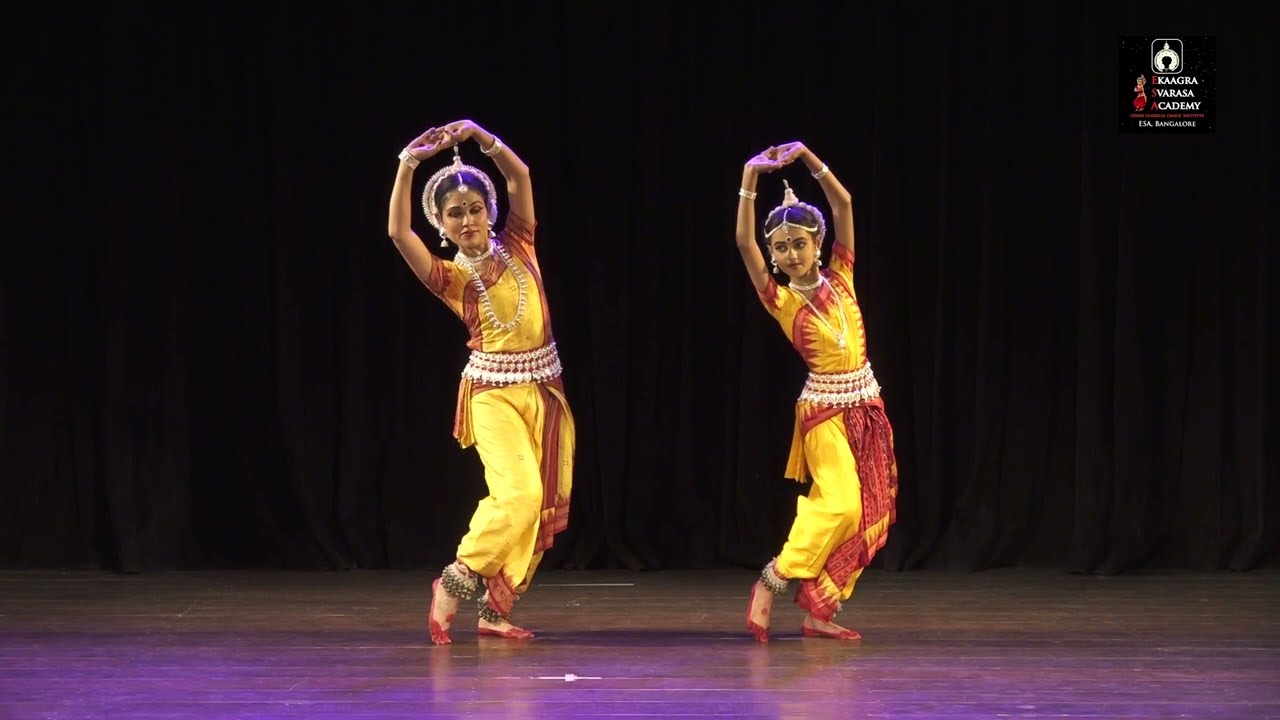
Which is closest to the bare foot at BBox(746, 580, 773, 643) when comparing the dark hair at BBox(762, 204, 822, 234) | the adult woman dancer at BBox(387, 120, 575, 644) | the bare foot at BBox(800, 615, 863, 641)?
the bare foot at BBox(800, 615, 863, 641)

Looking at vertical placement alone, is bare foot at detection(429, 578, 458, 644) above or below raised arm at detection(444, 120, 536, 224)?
below

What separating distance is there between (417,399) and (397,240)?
177 cm

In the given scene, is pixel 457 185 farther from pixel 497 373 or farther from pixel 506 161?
pixel 497 373

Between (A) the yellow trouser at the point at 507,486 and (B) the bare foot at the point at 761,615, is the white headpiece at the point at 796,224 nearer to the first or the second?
(A) the yellow trouser at the point at 507,486

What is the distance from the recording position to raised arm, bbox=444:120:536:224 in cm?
423

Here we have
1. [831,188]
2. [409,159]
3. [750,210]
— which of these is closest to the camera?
[409,159]

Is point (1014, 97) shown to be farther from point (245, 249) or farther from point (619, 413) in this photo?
point (245, 249)

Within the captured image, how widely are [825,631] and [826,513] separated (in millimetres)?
353

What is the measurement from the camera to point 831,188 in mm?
4445

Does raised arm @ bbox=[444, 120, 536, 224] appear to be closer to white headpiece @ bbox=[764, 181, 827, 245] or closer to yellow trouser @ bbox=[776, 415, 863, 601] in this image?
white headpiece @ bbox=[764, 181, 827, 245]

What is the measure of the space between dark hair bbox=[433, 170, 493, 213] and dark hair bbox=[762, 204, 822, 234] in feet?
2.52

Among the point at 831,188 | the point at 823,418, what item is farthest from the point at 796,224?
the point at 823,418

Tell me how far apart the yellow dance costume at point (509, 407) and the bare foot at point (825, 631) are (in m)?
0.74

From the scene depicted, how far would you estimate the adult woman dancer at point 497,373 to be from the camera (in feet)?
14.1
